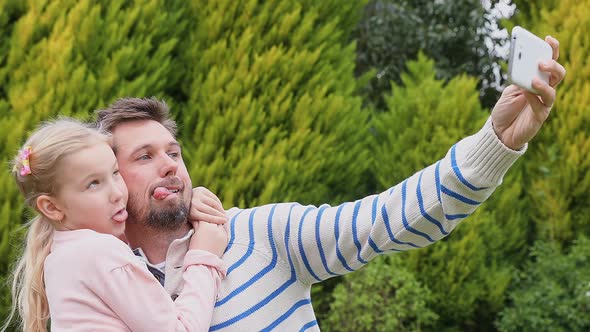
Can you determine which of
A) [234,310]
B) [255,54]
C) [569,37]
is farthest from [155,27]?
[234,310]

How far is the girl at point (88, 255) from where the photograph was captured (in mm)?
2131

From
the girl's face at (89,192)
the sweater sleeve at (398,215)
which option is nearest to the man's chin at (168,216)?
the girl's face at (89,192)

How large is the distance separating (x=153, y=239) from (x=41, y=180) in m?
0.40

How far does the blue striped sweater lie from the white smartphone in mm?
202

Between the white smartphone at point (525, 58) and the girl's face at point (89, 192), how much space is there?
1057mm

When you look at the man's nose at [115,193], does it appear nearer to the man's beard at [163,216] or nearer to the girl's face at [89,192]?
the girl's face at [89,192]

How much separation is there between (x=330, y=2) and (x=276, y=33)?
0.53 metres

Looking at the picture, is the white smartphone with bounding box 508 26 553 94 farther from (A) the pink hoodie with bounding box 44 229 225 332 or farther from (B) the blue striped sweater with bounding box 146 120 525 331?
(A) the pink hoodie with bounding box 44 229 225 332

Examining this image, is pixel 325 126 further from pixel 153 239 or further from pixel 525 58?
pixel 525 58

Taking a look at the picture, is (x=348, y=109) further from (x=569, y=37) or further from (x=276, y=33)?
(x=569, y=37)

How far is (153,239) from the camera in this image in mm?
2537

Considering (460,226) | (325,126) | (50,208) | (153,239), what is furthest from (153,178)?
(460,226)

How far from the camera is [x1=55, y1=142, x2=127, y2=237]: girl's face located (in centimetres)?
225

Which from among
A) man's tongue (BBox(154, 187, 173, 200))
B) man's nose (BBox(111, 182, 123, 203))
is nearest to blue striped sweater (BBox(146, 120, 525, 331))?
man's tongue (BBox(154, 187, 173, 200))
